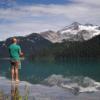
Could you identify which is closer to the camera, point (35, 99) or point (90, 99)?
point (35, 99)

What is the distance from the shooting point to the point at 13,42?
1775cm

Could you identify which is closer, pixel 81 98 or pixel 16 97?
pixel 16 97

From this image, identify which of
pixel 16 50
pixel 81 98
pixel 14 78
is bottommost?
pixel 81 98

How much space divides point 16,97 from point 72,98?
18908 mm

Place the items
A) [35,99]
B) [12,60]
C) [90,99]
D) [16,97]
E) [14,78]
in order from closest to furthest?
[16,97] < [12,60] < [14,78] < [35,99] < [90,99]

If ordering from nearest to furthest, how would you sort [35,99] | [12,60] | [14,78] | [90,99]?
[12,60] → [14,78] → [35,99] → [90,99]

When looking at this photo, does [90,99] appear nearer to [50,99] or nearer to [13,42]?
[50,99]

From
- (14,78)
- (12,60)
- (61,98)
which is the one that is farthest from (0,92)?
(61,98)

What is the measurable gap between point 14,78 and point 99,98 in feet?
42.3

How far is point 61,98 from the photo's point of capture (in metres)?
30.4

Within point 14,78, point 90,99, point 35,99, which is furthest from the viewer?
point 90,99

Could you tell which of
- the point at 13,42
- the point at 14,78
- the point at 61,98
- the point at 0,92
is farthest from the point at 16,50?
the point at 61,98

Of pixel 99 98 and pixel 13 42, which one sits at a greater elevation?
pixel 13 42

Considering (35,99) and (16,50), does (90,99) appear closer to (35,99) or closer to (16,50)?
(35,99)
